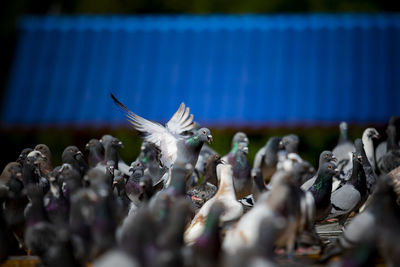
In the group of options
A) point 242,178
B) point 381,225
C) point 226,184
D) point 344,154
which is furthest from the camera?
point 344,154

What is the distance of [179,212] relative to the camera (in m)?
5.02

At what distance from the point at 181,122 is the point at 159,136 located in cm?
52

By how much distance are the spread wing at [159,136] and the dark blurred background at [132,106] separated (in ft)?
23.7

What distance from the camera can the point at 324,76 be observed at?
16922 mm

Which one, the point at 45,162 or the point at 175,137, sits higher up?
the point at 175,137

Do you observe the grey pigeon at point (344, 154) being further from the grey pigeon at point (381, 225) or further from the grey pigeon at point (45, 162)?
the grey pigeon at point (45, 162)

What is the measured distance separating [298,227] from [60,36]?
45.8 feet

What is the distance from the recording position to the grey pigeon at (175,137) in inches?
330

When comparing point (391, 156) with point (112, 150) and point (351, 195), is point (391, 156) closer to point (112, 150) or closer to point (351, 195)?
point (351, 195)

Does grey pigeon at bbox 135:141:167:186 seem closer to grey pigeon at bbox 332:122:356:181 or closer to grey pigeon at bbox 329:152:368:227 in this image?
grey pigeon at bbox 329:152:368:227

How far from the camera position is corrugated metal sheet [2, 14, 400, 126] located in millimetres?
16484

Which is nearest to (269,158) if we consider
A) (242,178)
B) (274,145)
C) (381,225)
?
(274,145)

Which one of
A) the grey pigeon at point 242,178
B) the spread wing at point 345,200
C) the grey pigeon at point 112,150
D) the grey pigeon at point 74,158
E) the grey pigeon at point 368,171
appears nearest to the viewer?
the spread wing at point 345,200

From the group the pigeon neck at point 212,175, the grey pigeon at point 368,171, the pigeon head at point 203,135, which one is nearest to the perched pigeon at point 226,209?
the pigeon head at point 203,135
